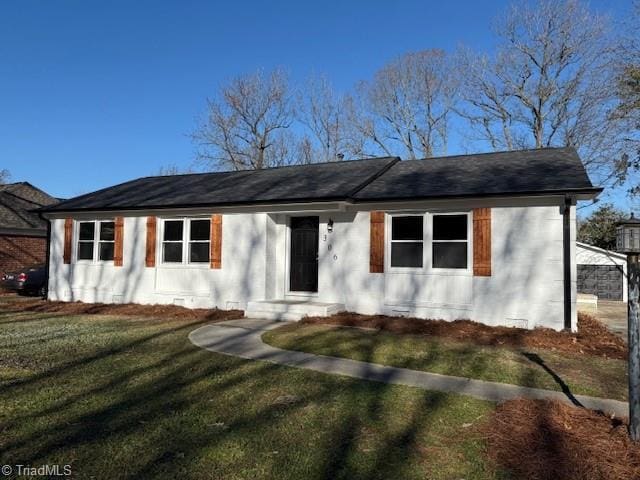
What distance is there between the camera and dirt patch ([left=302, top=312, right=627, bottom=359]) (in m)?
8.00

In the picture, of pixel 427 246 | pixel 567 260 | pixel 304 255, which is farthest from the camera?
Result: pixel 304 255

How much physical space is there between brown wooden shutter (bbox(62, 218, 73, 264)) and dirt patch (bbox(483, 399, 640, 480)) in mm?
13520

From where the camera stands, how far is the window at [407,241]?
10516 millimetres

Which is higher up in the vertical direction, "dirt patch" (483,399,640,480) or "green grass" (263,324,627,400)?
"green grass" (263,324,627,400)

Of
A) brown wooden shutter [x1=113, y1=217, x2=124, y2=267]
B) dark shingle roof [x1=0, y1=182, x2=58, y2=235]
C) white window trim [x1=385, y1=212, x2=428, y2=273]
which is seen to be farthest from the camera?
dark shingle roof [x1=0, y1=182, x2=58, y2=235]

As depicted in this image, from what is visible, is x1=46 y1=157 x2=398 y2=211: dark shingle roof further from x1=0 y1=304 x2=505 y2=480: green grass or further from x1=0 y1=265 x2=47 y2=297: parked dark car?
x1=0 y1=304 x2=505 y2=480: green grass

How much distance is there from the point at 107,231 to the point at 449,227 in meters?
9.91

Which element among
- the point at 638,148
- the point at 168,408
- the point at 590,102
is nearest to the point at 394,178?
the point at 168,408

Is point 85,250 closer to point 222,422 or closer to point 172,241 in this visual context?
point 172,241

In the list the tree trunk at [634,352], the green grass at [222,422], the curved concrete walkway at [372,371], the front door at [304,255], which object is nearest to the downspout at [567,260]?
the curved concrete walkway at [372,371]

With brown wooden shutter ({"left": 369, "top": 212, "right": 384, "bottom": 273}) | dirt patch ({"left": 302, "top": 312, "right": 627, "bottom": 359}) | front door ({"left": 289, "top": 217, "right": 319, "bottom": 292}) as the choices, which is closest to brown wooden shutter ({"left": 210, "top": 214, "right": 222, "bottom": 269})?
front door ({"left": 289, "top": 217, "right": 319, "bottom": 292})

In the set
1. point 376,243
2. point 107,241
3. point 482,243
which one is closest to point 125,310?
point 107,241

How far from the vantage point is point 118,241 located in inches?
537

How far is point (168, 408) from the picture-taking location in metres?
4.75
